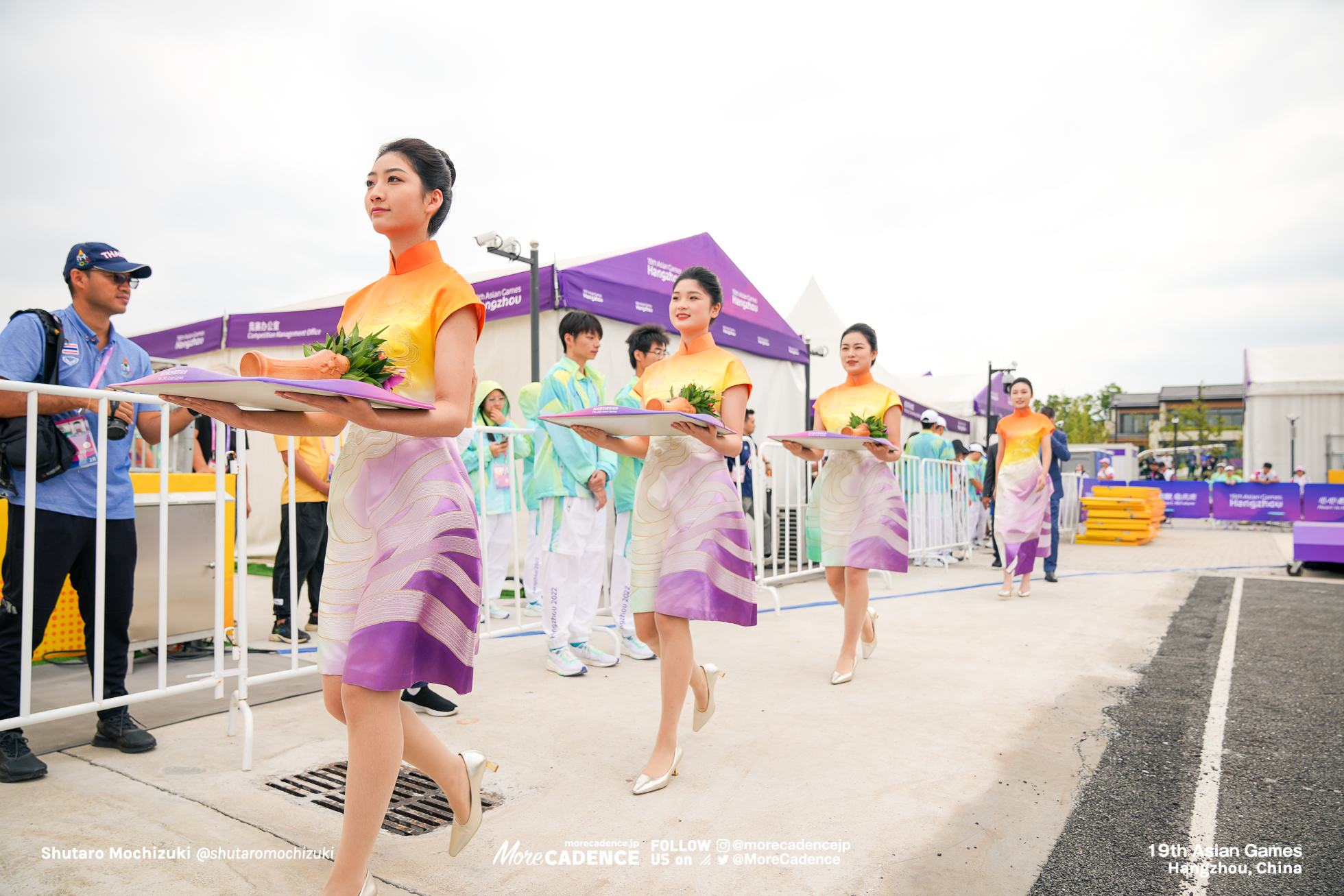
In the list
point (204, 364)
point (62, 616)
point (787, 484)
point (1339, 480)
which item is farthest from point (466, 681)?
point (1339, 480)

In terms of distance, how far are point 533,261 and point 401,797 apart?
5.60 m

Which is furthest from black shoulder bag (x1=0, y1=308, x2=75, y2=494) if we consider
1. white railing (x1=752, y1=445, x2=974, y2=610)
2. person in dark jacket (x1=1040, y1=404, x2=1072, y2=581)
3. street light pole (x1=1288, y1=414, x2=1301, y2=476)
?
street light pole (x1=1288, y1=414, x2=1301, y2=476)

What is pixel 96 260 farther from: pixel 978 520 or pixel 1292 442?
pixel 1292 442

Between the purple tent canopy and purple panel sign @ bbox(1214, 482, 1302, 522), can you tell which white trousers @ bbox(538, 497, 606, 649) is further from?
purple panel sign @ bbox(1214, 482, 1302, 522)

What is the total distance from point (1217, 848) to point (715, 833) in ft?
4.78

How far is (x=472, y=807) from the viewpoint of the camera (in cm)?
208

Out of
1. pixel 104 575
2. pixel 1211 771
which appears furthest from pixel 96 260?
pixel 1211 771

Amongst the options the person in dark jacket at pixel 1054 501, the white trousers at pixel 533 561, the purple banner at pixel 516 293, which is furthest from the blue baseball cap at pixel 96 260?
the person in dark jacket at pixel 1054 501

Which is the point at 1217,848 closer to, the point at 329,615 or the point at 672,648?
the point at 672,648

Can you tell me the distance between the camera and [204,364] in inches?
457

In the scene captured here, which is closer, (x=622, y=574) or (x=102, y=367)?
(x=102, y=367)

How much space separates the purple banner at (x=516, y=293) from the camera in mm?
7871

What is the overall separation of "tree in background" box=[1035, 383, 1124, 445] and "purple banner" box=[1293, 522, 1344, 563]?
3882 centimetres

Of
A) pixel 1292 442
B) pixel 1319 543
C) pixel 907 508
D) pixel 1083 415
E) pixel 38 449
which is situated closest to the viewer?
pixel 38 449
